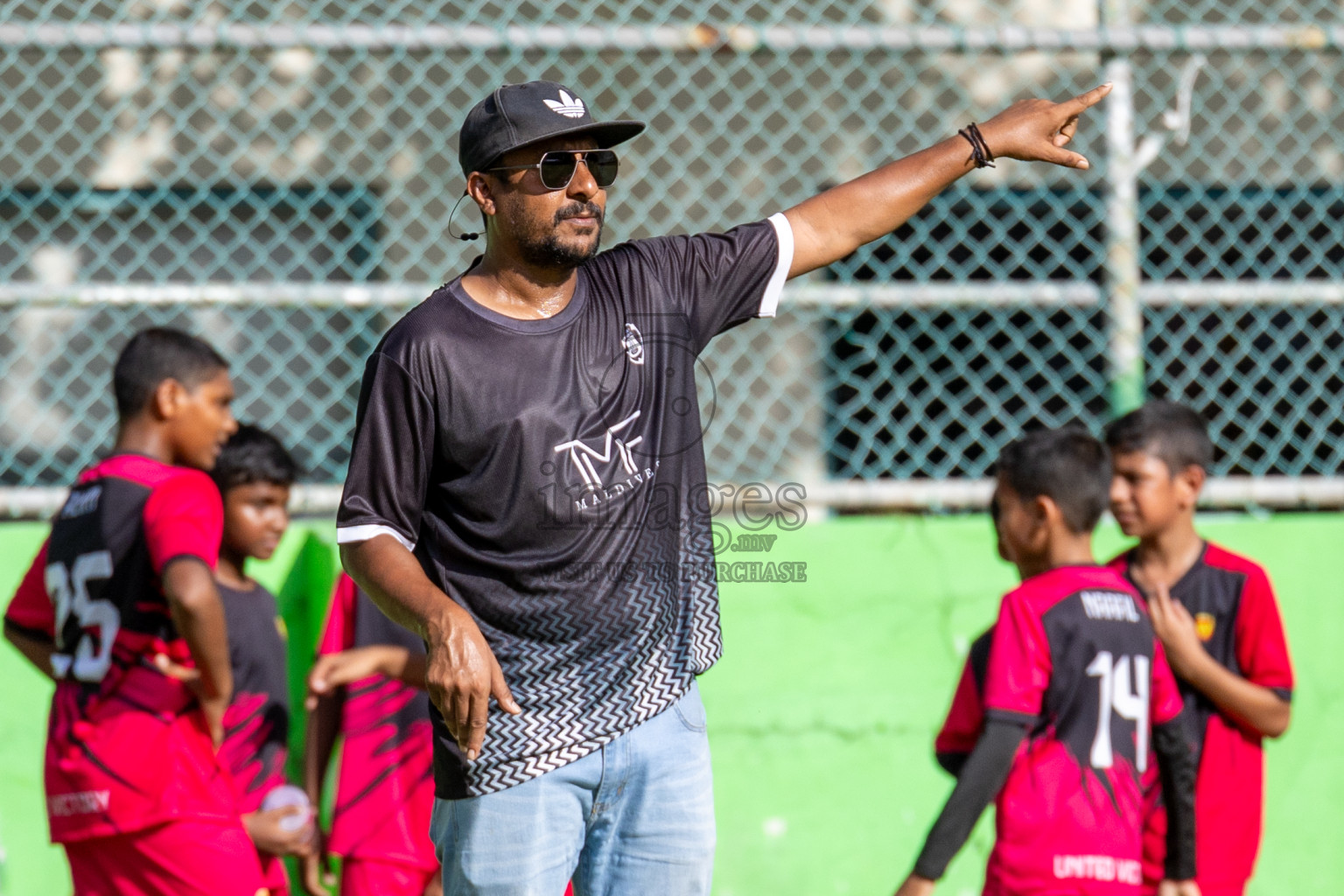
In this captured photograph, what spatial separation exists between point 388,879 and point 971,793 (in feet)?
6.01

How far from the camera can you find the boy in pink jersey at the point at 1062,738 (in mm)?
3363

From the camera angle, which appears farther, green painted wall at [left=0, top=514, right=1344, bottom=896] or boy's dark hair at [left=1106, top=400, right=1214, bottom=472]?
green painted wall at [left=0, top=514, right=1344, bottom=896]

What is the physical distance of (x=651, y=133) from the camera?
248 inches

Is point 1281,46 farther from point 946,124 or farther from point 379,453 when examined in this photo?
point 379,453

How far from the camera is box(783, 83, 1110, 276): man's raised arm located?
2.83m

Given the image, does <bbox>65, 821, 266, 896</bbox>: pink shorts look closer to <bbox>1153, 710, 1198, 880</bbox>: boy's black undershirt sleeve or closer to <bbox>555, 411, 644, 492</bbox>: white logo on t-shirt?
<bbox>555, 411, 644, 492</bbox>: white logo on t-shirt

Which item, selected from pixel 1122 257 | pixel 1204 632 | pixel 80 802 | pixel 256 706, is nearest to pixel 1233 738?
pixel 1204 632

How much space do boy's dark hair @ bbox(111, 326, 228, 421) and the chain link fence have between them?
1.67 meters

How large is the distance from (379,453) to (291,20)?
4.54 m

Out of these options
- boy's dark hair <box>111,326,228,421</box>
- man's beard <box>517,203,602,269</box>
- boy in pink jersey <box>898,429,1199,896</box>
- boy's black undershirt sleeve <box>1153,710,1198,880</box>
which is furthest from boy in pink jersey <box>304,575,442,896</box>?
boy's black undershirt sleeve <box>1153,710,1198,880</box>

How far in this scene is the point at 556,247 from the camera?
264cm

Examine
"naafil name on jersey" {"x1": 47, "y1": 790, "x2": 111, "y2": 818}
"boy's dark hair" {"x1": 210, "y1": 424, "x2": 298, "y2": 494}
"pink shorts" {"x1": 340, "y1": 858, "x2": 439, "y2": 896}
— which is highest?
"boy's dark hair" {"x1": 210, "y1": 424, "x2": 298, "y2": 494}

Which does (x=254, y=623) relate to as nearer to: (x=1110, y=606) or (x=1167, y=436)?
(x=1110, y=606)

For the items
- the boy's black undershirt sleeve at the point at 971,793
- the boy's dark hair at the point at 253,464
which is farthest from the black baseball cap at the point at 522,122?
the boy's dark hair at the point at 253,464
